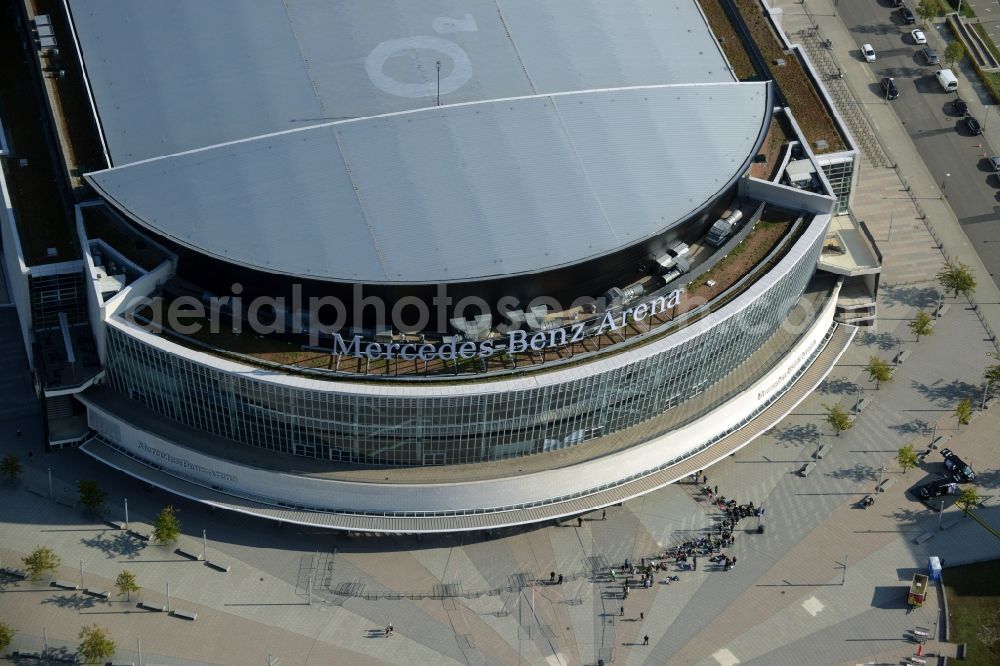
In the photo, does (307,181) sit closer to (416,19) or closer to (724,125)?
(416,19)

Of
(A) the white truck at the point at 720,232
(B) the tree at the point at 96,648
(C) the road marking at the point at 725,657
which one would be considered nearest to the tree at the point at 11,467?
(B) the tree at the point at 96,648

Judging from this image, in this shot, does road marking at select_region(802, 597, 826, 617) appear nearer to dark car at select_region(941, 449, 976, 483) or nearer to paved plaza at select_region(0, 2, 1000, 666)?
paved plaza at select_region(0, 2, 1000, 666)

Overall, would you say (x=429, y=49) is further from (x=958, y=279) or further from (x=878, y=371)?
(x=958, y=279)

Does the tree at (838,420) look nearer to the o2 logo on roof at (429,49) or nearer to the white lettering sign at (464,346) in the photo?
the white lettering sign at (464,346)

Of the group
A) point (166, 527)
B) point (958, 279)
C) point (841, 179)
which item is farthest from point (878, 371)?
point (166, 527)

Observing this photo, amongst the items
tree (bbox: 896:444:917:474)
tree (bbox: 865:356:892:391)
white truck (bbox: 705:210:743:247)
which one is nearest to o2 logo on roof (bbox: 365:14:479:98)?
white truck (bbox: 705:210:743:247)
